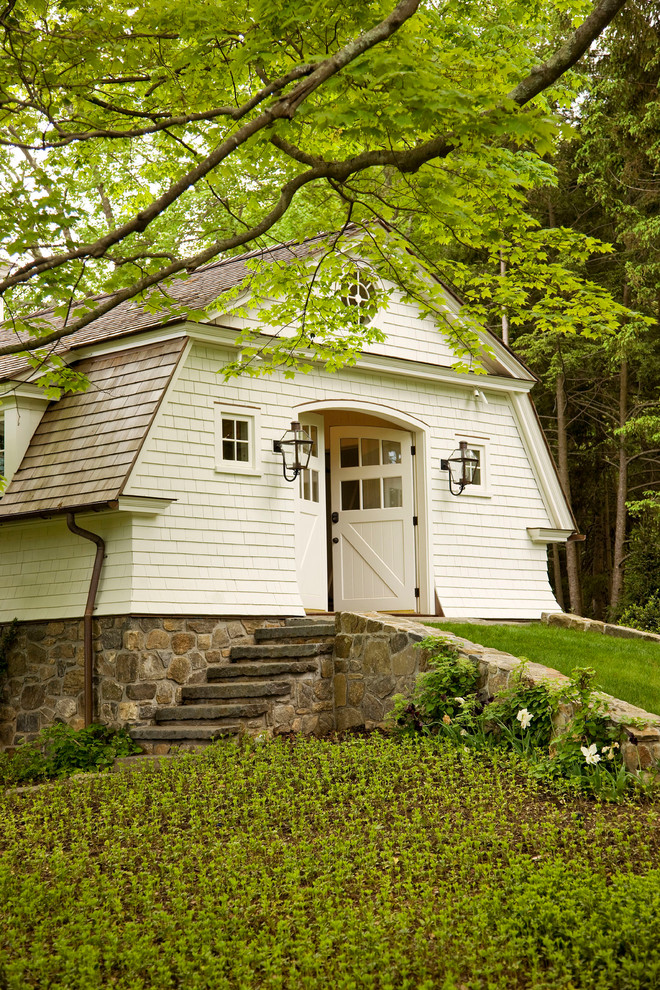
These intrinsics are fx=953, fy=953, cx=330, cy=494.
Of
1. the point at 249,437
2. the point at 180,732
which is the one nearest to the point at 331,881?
the point at 180,732

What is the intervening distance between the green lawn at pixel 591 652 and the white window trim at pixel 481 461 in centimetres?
190

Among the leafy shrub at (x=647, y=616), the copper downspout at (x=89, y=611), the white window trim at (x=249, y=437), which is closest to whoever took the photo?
the copper downspout at (x=89, y=611)

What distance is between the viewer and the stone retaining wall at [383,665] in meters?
7.79

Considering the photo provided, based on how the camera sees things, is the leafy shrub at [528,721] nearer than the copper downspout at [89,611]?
Yes

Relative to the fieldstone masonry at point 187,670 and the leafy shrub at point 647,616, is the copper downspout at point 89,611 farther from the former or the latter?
the leafy shrub at point 647,616

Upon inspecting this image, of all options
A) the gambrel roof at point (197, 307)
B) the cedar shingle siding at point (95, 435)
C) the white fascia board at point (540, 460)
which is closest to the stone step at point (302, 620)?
the cedar shingle siding at point (95, 435)

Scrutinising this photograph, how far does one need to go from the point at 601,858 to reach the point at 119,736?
5.01 metres

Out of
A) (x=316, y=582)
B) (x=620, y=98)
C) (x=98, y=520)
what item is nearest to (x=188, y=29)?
(x=98, y=520)

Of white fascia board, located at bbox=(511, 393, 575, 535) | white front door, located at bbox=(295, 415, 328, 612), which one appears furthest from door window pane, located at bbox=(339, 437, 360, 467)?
white fascia board, located at bbox=(511, 393, 575, 535)

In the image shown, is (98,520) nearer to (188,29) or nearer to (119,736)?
(119,736)

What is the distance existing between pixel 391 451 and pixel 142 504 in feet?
12.6

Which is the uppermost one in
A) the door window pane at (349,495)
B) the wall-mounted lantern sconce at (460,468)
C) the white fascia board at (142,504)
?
the wall-mounted lantern sconce at (460,468)

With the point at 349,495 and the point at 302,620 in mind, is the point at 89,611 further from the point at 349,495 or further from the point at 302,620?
the point at 349,495

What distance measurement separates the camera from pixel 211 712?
8625 mm
